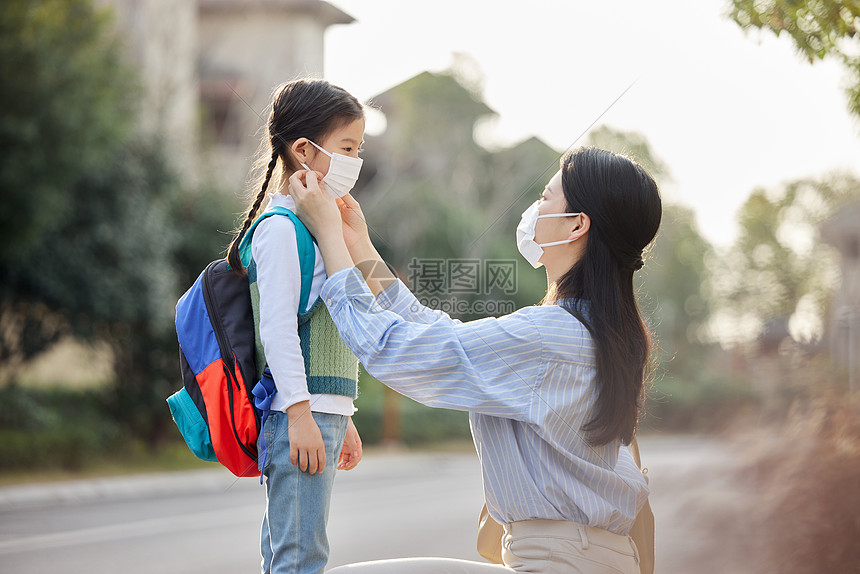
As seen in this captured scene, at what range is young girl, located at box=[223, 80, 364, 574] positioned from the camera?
1965 millimetres

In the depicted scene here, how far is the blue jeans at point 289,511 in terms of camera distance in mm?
1947

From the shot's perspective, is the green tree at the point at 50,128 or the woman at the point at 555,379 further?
the green tree at the point at 50,128

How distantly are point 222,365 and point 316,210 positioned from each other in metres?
0.44

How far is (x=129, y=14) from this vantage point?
17000 millimetres

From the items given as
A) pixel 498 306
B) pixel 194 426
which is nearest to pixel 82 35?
pixel 498 306

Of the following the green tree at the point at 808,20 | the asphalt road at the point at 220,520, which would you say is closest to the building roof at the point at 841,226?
the asphalt road at the point at 220,520

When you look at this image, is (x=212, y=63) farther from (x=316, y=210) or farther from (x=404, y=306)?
(x=404, y=306)

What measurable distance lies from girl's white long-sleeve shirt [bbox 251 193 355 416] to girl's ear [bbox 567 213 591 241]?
621mm

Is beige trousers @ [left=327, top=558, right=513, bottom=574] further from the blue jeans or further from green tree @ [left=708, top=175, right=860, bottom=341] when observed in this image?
green tree @ [left=708, top=175, right=860, bottom=341]

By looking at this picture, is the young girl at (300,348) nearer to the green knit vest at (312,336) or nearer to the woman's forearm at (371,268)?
the green knit vest at (312,336)

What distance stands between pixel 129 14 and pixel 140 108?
22.0 feet

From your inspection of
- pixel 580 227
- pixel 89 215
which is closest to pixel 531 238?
pixel 580 227

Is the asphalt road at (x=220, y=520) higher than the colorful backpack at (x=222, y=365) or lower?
lower

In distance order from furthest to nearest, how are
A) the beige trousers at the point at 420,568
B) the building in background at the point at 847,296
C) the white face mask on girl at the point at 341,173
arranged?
the building in background at the point at 847,296
the white face mask on girl at the point at 341,173
the beige trousers at the point at 420,568
